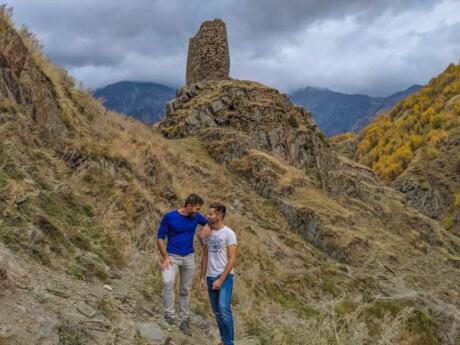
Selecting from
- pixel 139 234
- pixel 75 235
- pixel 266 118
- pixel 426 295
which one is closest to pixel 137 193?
pixel 139 234

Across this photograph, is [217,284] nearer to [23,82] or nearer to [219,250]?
[219,250]

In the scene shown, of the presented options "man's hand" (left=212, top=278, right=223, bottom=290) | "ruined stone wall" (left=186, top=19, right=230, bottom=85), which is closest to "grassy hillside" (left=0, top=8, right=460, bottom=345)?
"man's hand" (left=212, top=278, right=223, bottom=290)

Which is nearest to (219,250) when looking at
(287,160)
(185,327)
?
(185,327)

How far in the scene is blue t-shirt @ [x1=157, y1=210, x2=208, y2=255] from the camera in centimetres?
623

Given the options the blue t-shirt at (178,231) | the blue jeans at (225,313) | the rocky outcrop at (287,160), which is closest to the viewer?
the blue jeans at (225,313)

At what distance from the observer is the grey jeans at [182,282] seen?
613 cm

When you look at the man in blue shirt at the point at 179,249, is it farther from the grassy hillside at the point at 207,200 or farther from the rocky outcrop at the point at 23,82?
the rocky outcrop at the point at 23,82

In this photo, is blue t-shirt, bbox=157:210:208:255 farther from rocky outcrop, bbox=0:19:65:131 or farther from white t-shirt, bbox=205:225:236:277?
rocky outcrop, bbox=0:19:65:131

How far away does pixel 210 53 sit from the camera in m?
28.6

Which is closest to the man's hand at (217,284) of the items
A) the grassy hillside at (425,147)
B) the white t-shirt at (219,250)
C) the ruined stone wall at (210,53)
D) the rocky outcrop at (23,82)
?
the white t-shirt at (219,250)

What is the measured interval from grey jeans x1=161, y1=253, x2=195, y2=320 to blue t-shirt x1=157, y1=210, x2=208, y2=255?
12cm

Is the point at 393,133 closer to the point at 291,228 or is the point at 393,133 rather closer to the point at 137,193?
the point at 291,228

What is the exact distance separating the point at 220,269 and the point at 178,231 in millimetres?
856

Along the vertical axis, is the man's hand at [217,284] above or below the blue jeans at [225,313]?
above
